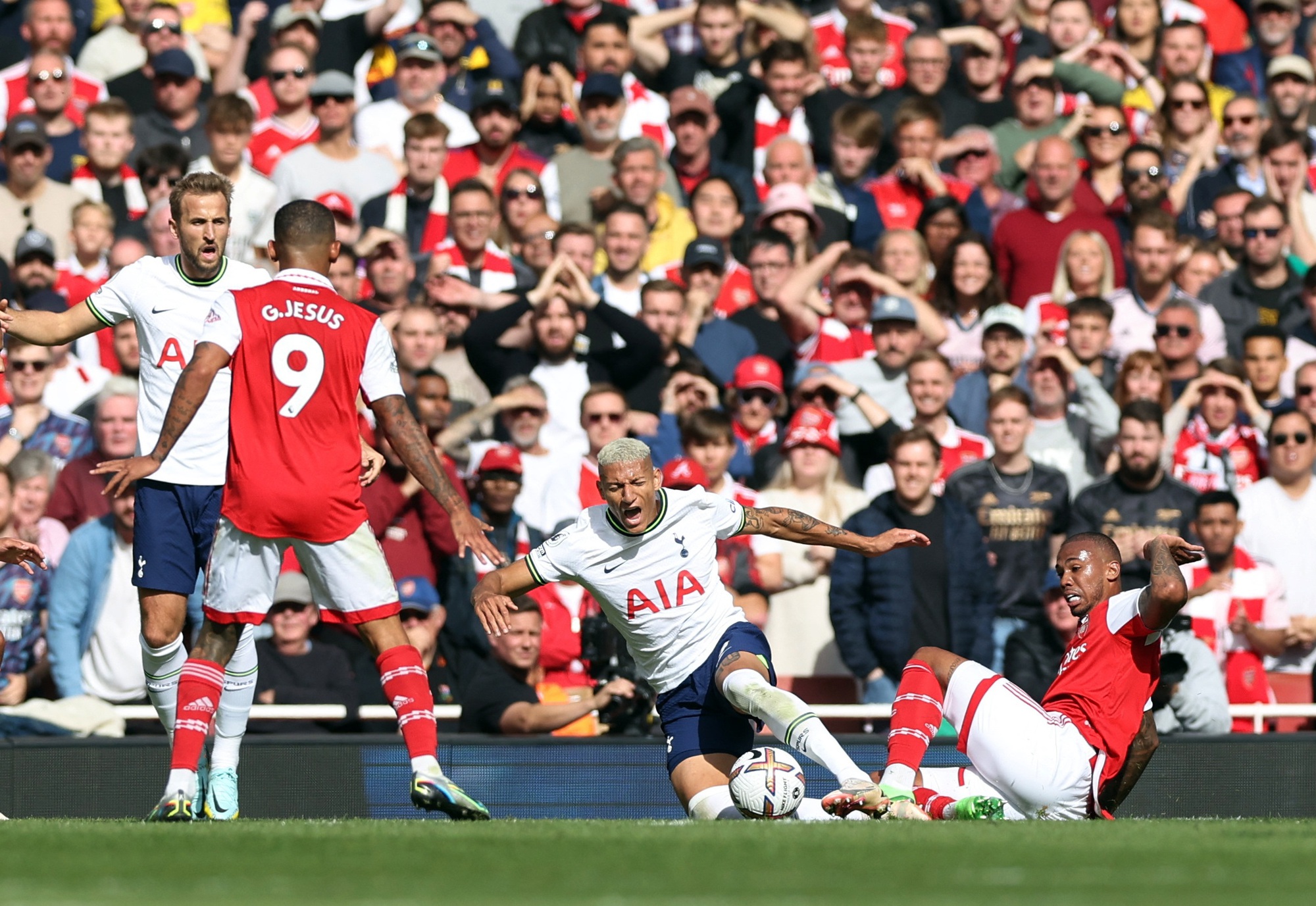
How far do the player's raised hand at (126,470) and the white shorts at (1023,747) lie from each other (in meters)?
3.65

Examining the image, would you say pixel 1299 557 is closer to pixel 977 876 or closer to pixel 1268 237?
pixel 1268 237

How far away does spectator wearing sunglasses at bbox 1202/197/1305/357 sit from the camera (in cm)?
1470

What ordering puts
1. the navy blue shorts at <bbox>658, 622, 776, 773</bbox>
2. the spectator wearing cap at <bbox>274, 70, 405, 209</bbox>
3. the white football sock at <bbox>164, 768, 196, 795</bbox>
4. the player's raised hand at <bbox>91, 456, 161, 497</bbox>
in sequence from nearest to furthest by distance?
the player's raised hand at <bbox>91, 456, 161, 497</bbox>
the white football sock at <bbox>164, 768, 196, 795</bbox>
the navy blue shorts at <bbox>658, 622, 776, 773</bbox>
the spectator wearing cap at <bbox>274, 70, 405, 209</bbox>

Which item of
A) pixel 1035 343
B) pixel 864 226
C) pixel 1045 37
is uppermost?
pixel 1045 37

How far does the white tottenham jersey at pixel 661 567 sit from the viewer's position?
930 centimetres

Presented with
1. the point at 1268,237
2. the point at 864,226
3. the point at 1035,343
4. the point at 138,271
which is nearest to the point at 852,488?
the point at 1035,343

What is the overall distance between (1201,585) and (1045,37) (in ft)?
21.6

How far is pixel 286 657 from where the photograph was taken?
11.5 metres

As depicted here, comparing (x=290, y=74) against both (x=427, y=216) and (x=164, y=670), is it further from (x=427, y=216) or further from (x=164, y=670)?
(x=164, y=670)

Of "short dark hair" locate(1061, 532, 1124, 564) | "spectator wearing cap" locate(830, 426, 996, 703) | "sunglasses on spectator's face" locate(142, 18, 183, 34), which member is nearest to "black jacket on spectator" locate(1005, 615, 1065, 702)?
"spectator wearing cap" locate(830, 426, 996, 703)

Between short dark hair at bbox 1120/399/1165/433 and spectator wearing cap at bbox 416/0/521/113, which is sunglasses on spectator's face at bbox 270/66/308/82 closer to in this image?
spectator wearing cap at bbox 416/0/521/113

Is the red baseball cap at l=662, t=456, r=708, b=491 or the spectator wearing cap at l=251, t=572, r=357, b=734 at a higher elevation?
the red baseball cap at l=662, t=456, r=708, b=491

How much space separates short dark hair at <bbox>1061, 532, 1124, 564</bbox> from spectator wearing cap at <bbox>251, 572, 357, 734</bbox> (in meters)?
4.19

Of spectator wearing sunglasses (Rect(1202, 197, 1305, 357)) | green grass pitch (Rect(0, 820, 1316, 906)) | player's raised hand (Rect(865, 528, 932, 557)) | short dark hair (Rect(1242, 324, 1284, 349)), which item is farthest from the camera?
spectator wearing sunglasses (Rect(1202, 197, 1305, 357))
